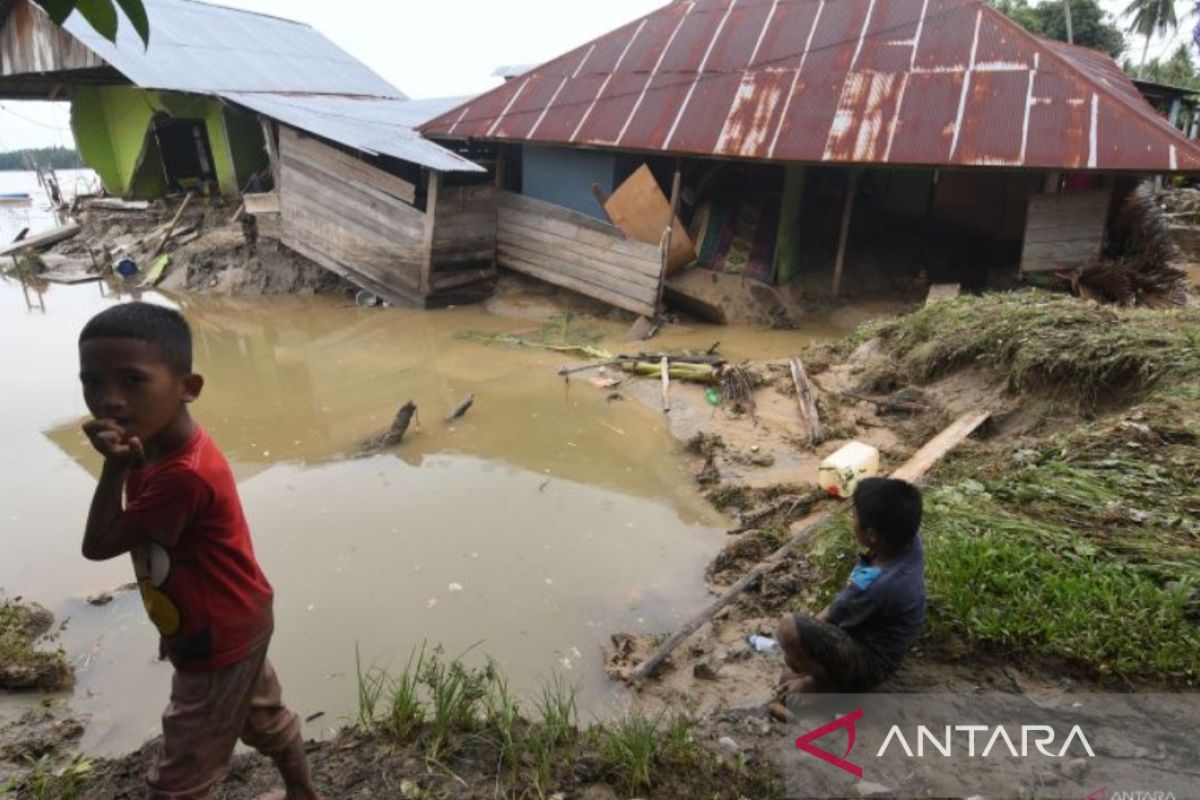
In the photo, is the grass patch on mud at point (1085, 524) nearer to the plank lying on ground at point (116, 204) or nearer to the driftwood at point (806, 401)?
the driftwood at point (806, 401)

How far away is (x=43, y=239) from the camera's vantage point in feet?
60.3

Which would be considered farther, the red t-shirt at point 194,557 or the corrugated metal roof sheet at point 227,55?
the corrugated metal roof sheet at point 227,55

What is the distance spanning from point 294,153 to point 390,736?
1281 cm

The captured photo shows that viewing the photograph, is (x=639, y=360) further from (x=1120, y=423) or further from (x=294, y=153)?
(x=294, y=153)

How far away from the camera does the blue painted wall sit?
11609 millimetres

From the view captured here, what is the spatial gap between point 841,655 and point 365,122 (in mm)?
13403

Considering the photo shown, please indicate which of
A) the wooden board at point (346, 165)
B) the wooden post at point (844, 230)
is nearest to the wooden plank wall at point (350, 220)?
the wooden board at point (346, 165)

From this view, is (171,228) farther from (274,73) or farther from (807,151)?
(807,151)

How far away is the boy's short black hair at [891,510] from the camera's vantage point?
8.66 ft

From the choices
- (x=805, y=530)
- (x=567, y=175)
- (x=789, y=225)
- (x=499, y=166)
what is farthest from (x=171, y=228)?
(x=805, y=530)

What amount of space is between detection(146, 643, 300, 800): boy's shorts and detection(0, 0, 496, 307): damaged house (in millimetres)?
9860

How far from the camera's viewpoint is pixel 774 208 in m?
11.2

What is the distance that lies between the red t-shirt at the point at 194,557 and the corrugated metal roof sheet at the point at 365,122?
9.65m

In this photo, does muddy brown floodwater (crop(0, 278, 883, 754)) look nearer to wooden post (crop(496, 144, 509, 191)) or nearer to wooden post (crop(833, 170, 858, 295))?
wooden post (crop(833, 170, 858, 295))
